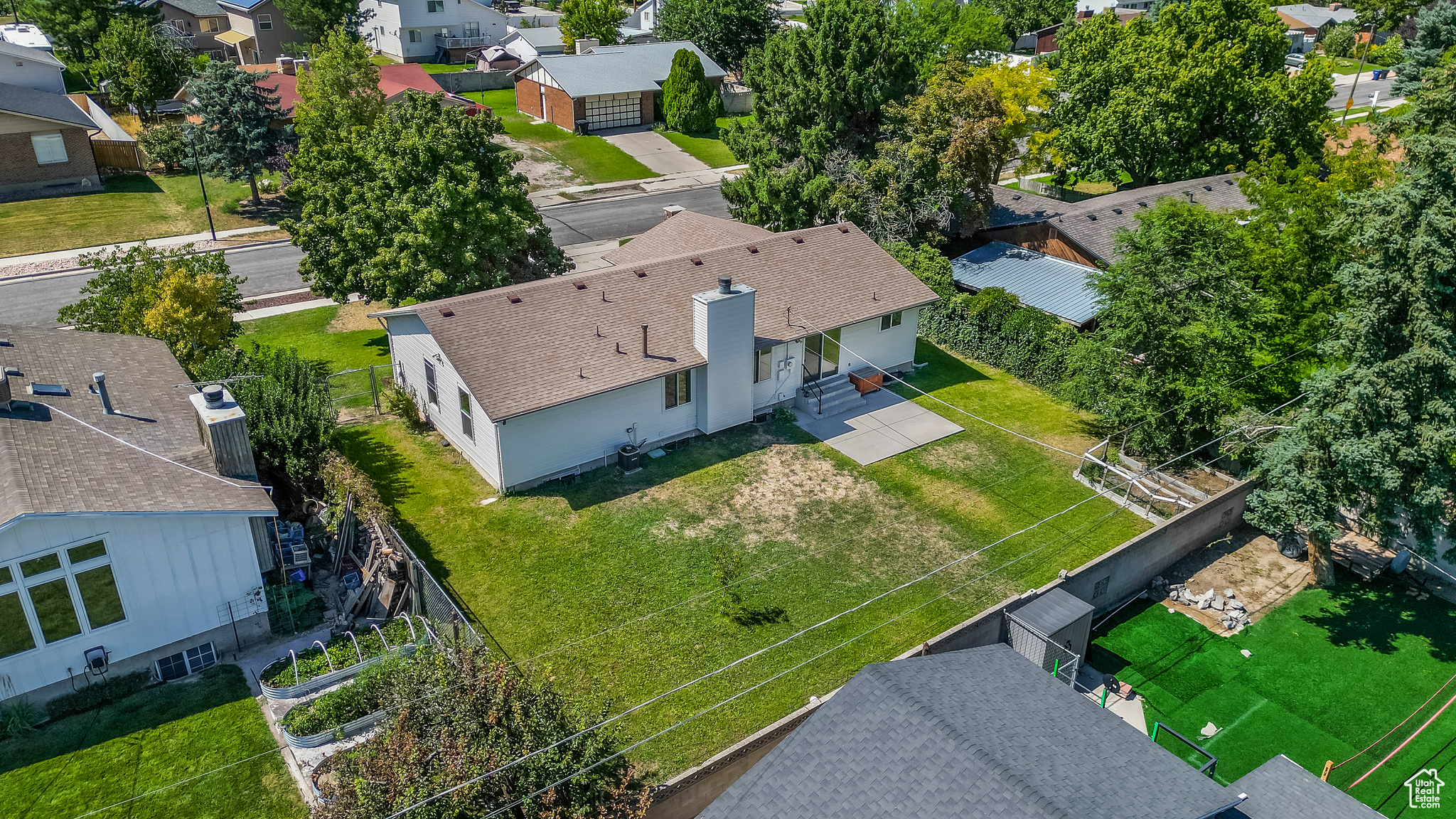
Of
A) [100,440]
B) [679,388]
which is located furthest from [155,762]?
[679,388]

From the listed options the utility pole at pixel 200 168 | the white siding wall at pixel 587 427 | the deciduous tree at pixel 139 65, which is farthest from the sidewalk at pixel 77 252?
the white siding wall at pixel 587 427

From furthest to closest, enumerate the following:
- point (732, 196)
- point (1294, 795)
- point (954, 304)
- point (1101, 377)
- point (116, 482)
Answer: point (732, 196), point (954, 304), point (1101, 377), point (116, 482), point (1294, 795)

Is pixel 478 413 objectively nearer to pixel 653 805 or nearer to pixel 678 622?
pixel 678 622

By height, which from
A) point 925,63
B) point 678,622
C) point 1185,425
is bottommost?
point 678,622

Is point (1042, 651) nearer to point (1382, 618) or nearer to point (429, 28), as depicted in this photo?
point (1382, 618)

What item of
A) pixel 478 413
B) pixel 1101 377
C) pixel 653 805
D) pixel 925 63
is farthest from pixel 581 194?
pixel 653 805

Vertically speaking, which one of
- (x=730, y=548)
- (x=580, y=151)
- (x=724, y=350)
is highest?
(x=580, y=151)

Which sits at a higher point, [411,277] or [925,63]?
[925,63]
